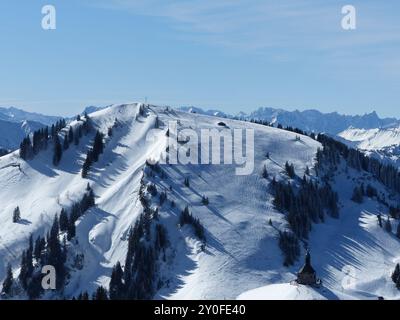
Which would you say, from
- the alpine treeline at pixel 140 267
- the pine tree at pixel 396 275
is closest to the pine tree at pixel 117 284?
the alpine treeline at pixel 140 267

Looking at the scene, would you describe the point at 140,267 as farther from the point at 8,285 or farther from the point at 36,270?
the point at 8,285

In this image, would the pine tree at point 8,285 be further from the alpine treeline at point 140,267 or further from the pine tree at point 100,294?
the alpine treeline at point 140,267

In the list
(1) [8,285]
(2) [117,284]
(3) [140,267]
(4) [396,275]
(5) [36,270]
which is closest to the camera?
(2) [117,284]

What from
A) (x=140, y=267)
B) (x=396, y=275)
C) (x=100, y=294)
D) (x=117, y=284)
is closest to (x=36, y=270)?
(x=117, y=284)

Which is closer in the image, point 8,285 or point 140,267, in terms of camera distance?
point 8,285

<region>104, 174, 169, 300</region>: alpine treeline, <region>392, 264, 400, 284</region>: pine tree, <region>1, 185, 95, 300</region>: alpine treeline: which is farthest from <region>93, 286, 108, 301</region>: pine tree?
<region>392, 264, 400, 284</region>: pine tree

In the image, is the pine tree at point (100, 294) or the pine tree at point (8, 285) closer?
the pine tree at point (100, 294)

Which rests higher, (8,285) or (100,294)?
(100,294)
